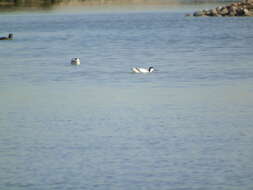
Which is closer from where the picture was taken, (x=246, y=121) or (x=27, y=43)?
(x=246, y=121)

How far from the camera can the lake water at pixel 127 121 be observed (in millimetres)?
12289

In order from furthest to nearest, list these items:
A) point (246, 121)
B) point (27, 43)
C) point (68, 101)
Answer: point (27, 43) < point (68, 101) < point (246, 121)

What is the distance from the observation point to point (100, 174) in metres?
12.4

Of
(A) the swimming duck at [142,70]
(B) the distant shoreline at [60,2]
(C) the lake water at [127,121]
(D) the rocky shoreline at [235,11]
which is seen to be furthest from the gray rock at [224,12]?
(A) the swimming duck at [142,70]

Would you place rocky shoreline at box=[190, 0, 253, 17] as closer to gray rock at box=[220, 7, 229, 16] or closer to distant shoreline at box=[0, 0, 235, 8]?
gray rock at box=[220, 7, 229, 16]

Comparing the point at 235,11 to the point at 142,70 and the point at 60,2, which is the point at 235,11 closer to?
the point at 142,70

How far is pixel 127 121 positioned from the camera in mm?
16188

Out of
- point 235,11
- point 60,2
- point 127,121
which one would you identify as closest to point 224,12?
point 235,11

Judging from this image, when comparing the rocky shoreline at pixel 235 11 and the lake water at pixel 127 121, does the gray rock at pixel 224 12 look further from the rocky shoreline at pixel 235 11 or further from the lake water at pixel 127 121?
the lake water at pixel 127 121

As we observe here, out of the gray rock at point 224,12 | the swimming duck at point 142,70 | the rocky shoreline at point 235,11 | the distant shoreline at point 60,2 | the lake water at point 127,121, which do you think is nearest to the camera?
the lake water at point 127,121

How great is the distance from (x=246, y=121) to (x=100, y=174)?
4429mm

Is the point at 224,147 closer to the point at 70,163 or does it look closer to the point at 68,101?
the point at 70,163

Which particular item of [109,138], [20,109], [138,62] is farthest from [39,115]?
[138,62]

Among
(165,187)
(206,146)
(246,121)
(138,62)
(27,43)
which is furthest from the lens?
(27,43)
